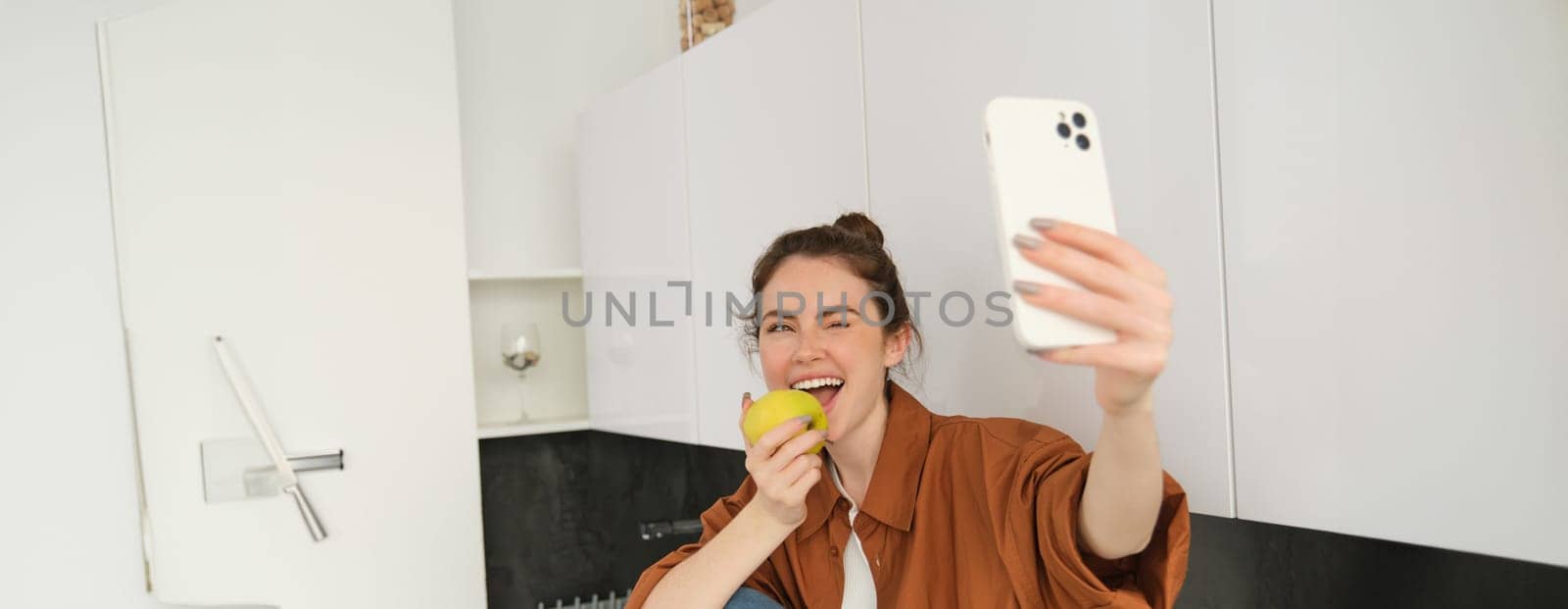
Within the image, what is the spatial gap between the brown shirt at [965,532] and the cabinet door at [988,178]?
91mm

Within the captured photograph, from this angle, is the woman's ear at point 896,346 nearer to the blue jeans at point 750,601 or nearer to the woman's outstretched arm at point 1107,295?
the blue jeans at point 750,601

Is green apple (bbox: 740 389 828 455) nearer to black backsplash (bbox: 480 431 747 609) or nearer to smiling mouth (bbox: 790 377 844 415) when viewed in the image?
smiling mouth (bbox: 790 377 844 415)

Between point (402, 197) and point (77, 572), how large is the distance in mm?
969

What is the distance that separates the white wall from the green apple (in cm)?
164

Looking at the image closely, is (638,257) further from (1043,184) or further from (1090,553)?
(1043,184)

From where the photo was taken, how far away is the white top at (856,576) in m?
1.16

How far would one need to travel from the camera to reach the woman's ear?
4.08ft

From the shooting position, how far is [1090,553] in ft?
2.96

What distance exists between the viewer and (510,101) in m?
2.50

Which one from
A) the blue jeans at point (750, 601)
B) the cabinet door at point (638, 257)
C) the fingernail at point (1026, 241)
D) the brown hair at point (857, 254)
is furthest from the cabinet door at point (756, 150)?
the fingernail at point (1026, 241)

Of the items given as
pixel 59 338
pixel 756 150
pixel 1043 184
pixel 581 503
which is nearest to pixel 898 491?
pixel 1043 184

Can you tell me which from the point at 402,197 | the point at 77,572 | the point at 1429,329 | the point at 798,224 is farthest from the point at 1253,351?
the point at 77,572

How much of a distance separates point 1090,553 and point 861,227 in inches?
19.6

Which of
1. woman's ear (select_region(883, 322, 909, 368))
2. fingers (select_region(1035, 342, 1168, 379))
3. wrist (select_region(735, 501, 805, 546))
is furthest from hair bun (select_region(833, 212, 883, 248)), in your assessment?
fingers (select_region(1035, 342, 1168, 379))
